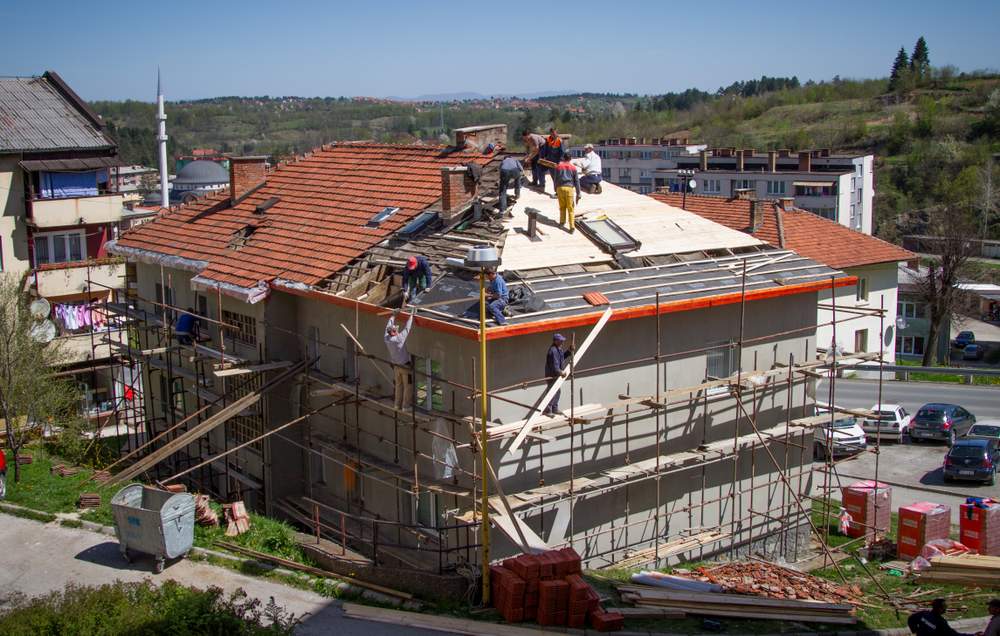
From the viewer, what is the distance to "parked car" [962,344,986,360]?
5081cm

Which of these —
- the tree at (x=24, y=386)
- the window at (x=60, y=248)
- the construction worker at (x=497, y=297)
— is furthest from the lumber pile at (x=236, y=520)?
the window at (x=60, y=248)

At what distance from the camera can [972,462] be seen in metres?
28.4

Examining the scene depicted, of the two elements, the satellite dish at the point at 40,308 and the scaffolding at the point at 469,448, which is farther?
the satellite dish at the point at 40,308

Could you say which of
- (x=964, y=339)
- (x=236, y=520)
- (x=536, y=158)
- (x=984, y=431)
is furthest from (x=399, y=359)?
(x=964, y=339)

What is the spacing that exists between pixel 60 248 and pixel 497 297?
85.3 feet

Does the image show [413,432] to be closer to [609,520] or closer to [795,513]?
[609,520]

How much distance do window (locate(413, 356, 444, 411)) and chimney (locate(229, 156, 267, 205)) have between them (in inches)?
474

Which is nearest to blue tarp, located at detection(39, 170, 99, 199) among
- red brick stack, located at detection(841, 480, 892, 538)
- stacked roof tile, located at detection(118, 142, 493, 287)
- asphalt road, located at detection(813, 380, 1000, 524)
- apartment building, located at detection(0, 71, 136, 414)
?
apartment building, located at detection(0, 71, 136, 414)

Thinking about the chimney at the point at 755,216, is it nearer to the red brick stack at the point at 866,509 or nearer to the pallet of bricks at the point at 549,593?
the red brick stack at the point at 866,509

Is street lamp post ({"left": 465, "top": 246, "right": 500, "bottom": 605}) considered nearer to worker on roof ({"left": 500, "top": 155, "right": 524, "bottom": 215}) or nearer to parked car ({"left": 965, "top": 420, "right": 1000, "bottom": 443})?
worker on roof ({"left": 500, "top": 155, "right": 524, "bottom": 215})

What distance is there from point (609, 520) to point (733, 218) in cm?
2162

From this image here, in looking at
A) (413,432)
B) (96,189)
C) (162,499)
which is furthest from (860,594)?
(96,189)

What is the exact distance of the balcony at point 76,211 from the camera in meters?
36.4

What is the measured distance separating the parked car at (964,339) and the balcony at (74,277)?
42259mm
